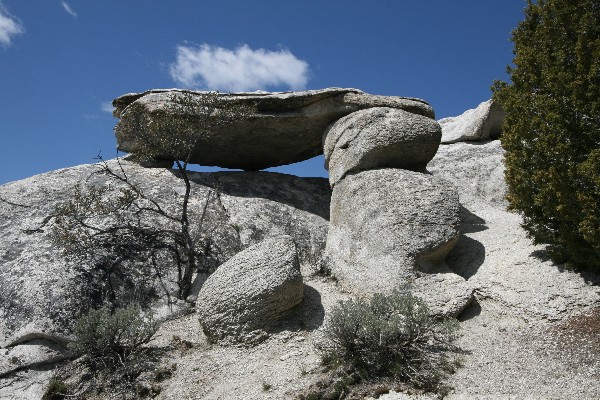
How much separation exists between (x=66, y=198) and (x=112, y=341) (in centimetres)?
530

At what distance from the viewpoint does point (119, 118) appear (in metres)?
16.2

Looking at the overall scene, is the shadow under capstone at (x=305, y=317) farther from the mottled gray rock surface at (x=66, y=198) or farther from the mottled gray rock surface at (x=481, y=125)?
the mottled gray rock surface at (x=481, y=125)

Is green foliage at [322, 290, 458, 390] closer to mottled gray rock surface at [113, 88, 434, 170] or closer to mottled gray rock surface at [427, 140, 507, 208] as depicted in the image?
mottled gray rock surface at [427, 140, 507, 208]

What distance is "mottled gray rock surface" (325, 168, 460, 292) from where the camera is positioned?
11055 millimetres

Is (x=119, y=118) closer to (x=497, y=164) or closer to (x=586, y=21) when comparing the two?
(x=497, y=164)

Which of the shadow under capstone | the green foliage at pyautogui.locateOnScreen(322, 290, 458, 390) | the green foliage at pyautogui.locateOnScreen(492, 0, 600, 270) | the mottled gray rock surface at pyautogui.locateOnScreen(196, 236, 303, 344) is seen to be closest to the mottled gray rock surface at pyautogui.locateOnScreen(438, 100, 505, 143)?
the green foliage at pyautogui.locateOnScreen(492, 0, 600, 270)

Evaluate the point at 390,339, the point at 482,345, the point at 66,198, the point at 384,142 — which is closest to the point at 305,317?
the point at 390,339

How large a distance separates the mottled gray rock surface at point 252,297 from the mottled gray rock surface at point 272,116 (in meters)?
4.59

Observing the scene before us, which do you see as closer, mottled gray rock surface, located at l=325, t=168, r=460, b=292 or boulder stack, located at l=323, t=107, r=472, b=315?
boulder stack, located at l=323, t=107, r=472, b=315

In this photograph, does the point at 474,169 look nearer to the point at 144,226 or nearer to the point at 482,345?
the point at 482,345

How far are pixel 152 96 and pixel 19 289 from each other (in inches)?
235

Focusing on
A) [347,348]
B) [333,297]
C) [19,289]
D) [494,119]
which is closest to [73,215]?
[19,289]

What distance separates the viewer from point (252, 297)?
1024 centimetres

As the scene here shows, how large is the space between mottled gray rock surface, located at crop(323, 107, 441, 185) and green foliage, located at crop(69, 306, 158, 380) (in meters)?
5.67
